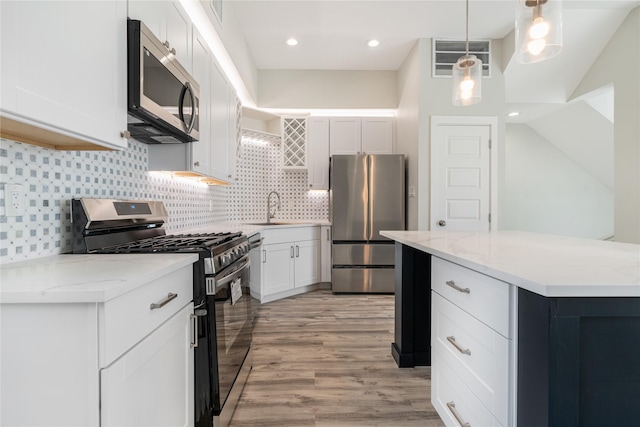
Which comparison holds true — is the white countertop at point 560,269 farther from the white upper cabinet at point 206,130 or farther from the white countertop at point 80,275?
the white upper cabinet at point 206,130

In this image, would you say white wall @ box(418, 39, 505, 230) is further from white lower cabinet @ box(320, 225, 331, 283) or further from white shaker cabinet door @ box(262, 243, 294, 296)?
white shaker cabinet door @ box(262, 243, 294, 296)

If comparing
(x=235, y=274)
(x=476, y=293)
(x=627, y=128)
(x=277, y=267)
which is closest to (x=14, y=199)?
(x=235, y=274)

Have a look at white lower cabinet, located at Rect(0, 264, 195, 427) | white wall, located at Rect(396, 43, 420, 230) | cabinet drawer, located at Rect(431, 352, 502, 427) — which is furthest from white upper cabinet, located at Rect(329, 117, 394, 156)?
white lower cabinet, located at Rect(0, 264, 195, 427)

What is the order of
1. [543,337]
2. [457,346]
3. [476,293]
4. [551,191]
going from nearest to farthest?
1. [543,337]
2. [476,293]
3. [457,346]
4. [551,191]

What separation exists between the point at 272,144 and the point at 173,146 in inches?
99.3

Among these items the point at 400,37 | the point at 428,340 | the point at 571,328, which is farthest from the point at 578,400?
the point at 400,37

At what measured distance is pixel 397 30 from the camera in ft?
11.3

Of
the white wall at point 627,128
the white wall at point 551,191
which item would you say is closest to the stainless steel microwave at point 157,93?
the white wall at point 627,128

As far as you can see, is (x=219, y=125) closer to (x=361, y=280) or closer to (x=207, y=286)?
(x=207, y=286)

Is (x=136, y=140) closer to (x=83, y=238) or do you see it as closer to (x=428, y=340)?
(x=83, y=238)

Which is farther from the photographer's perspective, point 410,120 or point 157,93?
point 410,120

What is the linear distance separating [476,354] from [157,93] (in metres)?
1.80

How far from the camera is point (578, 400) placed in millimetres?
731

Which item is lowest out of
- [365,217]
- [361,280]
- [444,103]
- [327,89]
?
[361,280]
